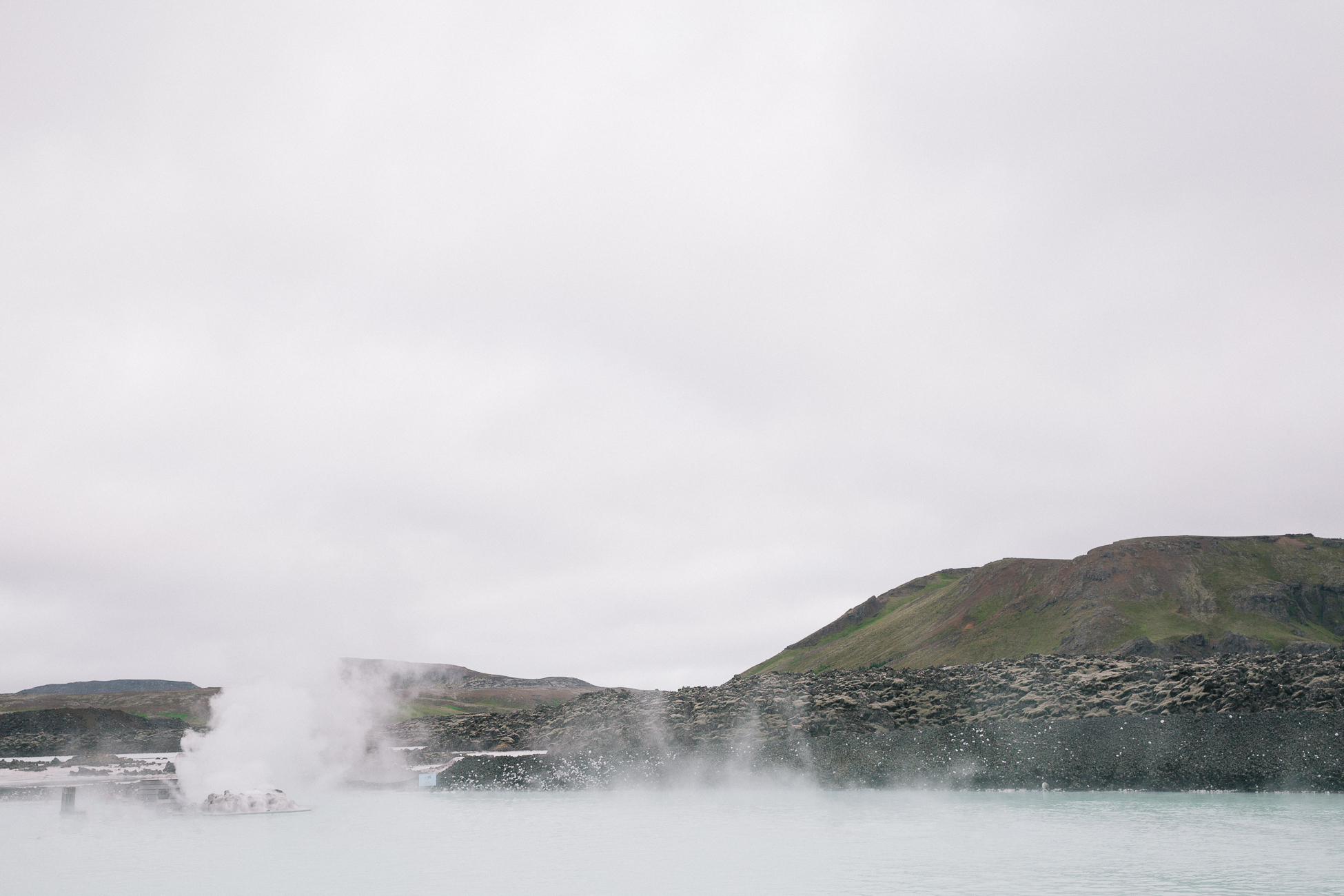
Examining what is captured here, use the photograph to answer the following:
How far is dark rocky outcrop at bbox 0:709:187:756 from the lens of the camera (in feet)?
255

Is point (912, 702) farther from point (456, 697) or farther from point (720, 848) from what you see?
point (456, 697)

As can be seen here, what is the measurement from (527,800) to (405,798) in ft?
23.1

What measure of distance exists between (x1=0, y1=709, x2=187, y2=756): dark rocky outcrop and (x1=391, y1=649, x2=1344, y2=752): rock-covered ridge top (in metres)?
36.7

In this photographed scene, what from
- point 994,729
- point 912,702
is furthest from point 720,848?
point 912,702

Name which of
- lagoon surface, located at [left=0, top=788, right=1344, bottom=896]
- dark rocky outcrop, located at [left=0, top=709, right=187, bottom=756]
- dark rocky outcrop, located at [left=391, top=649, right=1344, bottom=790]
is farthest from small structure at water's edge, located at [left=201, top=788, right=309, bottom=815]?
dark rocky outcrop, located at [left=0, top=709, right=187, bottom=756]

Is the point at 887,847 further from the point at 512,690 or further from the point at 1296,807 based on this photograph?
the point at 512,690

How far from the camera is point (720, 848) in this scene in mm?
23922

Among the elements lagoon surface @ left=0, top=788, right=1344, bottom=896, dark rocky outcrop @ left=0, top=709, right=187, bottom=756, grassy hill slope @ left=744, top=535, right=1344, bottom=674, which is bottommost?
Result: lagoon surface @ left=0, top=788, right=1344, bottom=896

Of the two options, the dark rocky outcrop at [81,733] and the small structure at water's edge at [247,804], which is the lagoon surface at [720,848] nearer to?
the small structure at water's edge at [247,804]

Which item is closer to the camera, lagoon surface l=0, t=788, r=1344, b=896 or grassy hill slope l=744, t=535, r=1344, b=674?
lagoon surface l=0, t=788, r=1344, b=896

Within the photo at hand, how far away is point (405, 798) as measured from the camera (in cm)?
4388

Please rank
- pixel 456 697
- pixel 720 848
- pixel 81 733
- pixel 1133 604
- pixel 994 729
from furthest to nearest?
pixel 456 697 < pixel 1133 604 < pixel 81 733 < pixel 994 729 < pixel 720 848

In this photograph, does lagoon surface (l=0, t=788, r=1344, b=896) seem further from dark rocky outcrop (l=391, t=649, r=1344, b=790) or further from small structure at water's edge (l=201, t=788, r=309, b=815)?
dark rocky outcrop (l=391, t=649, r=1344, b=790)

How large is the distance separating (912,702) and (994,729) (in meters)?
8.99
